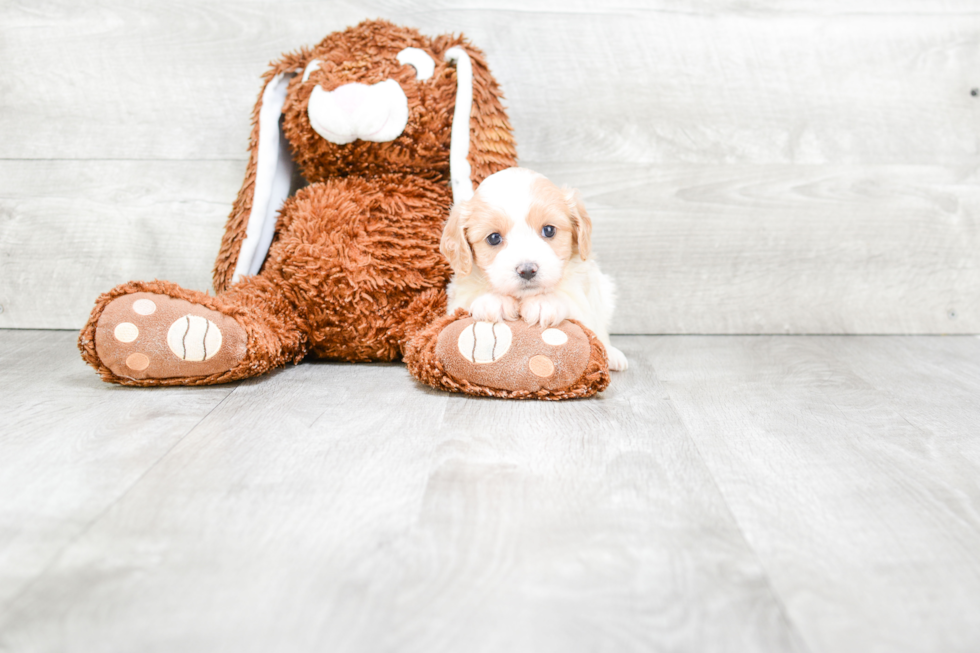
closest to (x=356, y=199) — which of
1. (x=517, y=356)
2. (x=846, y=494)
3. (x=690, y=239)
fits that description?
(x=517, y=356)

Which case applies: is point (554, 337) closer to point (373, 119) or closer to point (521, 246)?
point (521, 246)

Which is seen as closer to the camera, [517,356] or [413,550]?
[413,550]

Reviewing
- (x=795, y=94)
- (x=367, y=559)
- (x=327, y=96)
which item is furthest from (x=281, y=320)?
(x=795, y=94)

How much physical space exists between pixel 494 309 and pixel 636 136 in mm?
721

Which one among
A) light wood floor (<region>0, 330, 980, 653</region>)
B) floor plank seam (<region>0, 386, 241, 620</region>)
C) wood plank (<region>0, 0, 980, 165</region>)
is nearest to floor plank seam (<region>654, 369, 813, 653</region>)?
light wood floor (<region>0, 330, 980, 653</region>)

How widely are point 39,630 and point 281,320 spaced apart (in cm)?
85

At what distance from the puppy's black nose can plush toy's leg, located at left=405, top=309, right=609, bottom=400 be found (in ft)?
0.25

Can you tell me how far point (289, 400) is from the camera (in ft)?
3.91

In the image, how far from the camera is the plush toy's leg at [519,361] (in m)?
1.17

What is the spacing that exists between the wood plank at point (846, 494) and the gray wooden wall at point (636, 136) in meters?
0.38

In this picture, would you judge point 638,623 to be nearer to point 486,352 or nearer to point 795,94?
point 486,352

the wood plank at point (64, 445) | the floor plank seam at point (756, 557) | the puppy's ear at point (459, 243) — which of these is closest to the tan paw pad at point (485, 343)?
the puppy's ear at point (459, 243)

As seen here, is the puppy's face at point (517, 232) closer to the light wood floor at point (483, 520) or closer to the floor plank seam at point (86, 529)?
the light wood floor at point (483, 520)

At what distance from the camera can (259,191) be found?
1.49 metres
